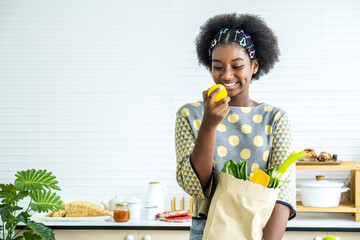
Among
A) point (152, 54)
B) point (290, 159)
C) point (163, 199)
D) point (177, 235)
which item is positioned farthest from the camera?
point (152, 54)

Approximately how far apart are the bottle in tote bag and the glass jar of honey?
200mm

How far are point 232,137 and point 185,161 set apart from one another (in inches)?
6.5

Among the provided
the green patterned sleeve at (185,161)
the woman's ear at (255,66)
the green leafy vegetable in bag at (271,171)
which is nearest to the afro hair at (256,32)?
the woman's ear at (255,66)

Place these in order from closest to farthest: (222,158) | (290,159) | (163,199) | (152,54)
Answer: (290,159) < (222,158) < (163,199) < (152,54)

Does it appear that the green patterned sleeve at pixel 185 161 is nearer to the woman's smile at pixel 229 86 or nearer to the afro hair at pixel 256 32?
the woman's smile at pixel 229 86

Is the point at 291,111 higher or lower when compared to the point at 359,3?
lower

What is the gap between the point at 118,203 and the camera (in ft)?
9.21

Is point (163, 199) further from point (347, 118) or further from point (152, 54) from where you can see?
point (347, 118)

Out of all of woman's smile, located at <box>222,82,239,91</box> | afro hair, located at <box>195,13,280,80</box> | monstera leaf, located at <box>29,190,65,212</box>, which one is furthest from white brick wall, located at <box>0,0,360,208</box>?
woman's smile, located at <box>222,82,239,91</box>

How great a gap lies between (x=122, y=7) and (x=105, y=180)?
4.15ft

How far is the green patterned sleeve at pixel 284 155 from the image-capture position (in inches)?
46.6

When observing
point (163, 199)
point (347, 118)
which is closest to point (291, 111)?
point (347, 118)

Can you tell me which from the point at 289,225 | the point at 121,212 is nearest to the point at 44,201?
the point at 121,212

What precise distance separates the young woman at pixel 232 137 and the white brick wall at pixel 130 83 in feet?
6.12
